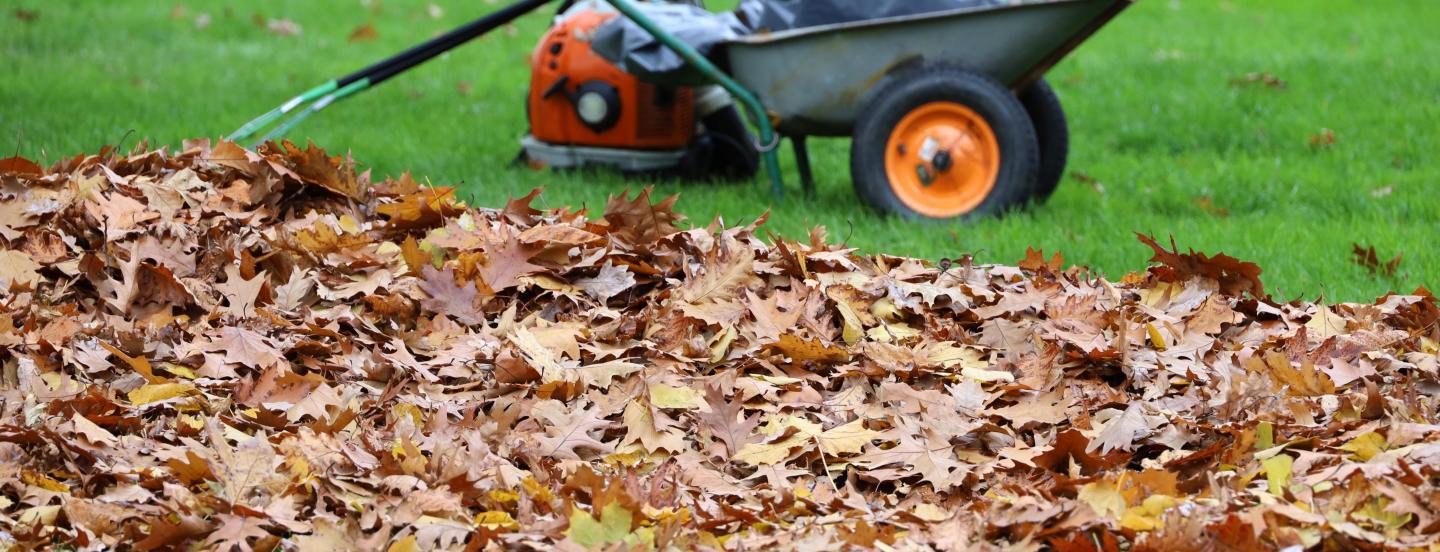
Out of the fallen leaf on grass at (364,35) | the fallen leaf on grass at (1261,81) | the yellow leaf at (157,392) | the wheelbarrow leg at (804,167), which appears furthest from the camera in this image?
the fallen leaf on grass at (364,35)

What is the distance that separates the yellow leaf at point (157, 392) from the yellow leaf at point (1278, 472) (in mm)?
2036

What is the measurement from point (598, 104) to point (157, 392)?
3.21m

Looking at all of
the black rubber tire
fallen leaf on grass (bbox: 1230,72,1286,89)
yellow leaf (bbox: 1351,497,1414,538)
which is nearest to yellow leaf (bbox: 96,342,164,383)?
yellow leaf (bbox: 1351,497,1414,538)

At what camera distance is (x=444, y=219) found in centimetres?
361

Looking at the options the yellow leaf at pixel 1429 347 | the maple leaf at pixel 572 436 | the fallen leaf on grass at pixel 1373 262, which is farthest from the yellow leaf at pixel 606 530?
the fallen leaf on grass at pixel 1373 262

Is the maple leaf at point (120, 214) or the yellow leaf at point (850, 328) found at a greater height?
the maple leaf at point (120, 214)

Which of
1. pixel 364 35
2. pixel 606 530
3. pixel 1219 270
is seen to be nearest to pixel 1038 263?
pixel 1219 270

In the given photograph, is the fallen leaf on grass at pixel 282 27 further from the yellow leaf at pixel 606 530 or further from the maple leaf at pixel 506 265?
the yellow leaf at pixel 606 530

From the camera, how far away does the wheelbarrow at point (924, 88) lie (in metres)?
4.95

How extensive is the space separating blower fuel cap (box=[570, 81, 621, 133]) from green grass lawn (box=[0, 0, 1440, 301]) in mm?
239

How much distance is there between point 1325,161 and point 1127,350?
3.57 m

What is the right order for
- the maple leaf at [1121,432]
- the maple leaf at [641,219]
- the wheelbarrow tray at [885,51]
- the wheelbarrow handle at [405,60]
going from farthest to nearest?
the wheelbarrow handle at [405,60] → the wheelbarrow tray at [885,51] → the maple leaf at [641,219] → the maple leaf at [1121,432]

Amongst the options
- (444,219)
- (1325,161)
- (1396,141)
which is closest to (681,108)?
(444,219)

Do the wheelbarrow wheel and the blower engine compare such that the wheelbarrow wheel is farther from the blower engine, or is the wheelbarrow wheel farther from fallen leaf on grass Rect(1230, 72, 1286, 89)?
fallen leaf on grass Rect(1230, 72, 1286, 89)
